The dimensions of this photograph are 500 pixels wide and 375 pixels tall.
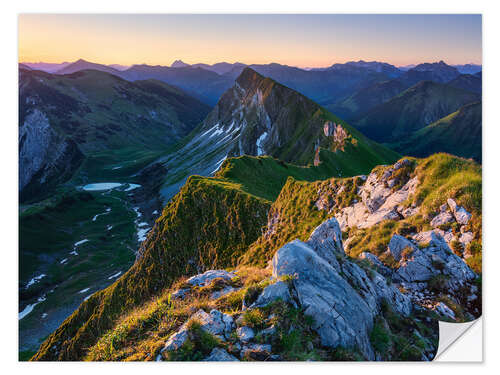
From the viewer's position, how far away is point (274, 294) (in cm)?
759

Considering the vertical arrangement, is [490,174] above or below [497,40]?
below

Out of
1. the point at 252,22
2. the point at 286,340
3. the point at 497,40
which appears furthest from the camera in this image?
the point at 252,22

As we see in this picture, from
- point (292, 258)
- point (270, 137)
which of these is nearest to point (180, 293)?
point (292, 258)

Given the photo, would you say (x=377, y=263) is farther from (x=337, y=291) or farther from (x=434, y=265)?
(x=337, y=291)

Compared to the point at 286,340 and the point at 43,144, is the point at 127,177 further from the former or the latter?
the point at 286,340

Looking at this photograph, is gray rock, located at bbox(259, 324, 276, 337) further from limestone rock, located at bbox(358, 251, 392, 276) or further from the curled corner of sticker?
the curled corner of sticker

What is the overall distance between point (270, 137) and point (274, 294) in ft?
347

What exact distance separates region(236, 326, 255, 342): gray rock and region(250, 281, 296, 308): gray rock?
591 mm

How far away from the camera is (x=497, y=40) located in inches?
543

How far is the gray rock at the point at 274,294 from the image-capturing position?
7516mm

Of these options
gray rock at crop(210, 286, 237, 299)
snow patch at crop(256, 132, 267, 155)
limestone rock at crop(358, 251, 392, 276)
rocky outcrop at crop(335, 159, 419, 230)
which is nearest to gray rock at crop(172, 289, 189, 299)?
gray rock at crop(210, 286, 237, 299)

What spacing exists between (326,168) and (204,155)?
10281 cm
